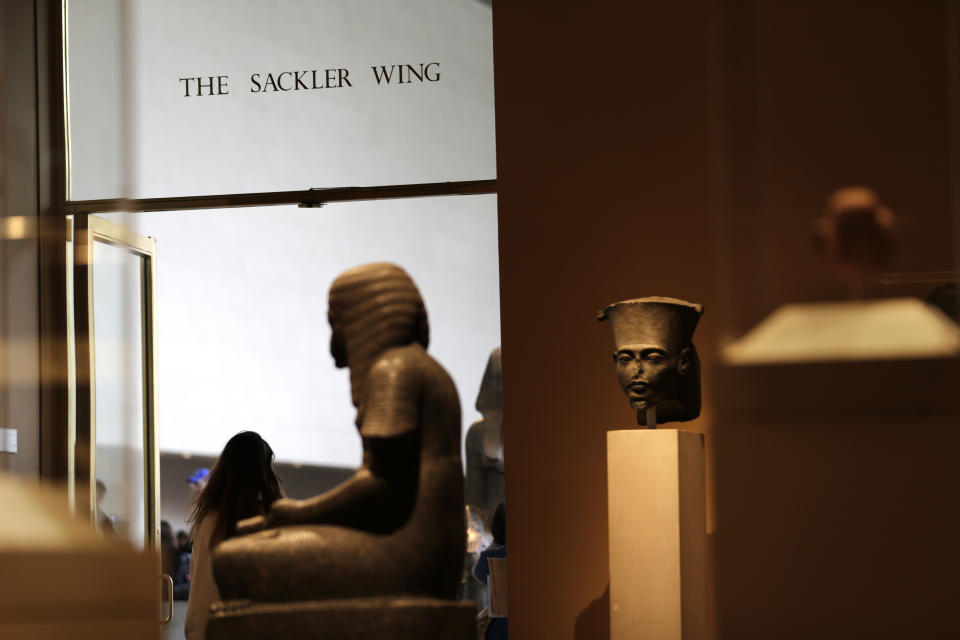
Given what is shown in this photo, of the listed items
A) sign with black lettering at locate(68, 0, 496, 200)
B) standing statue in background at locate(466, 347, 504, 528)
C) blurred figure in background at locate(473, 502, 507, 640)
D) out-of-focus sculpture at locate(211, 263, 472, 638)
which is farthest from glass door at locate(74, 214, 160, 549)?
out-of-focus sculpture at locate(211, 263, 472, 638)

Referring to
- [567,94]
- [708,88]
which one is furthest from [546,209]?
[708,88]

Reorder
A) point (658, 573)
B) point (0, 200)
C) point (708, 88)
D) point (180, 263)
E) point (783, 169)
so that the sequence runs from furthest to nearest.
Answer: point (180, 263) < point (0, 200) < point (708, 88) < point (658, 573) < point (783, 169)

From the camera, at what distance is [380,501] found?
3.10 meters

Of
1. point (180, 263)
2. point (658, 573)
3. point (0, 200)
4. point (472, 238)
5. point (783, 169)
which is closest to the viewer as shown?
point (783, 169)

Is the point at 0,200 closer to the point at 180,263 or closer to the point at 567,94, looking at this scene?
the point at 180,263

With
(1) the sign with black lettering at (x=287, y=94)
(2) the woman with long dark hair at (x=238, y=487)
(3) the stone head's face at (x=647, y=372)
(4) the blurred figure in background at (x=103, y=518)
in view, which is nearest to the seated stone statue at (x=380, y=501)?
(2) the woman with long dark hair at (x=238, y=487)

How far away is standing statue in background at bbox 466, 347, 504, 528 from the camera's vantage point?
571cm

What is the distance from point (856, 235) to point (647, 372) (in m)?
0.92

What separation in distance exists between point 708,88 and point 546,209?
836 millimetres

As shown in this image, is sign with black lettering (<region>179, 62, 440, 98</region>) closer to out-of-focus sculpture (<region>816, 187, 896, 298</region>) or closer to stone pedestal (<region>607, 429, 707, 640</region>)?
stone pedestal (<region>607, 429, 707, 640</region>)

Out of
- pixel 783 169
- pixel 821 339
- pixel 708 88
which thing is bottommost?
pixel 821 339

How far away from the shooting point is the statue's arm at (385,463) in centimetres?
309

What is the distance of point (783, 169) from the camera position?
10.2ft

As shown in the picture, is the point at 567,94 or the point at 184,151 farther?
the point at 184,151
